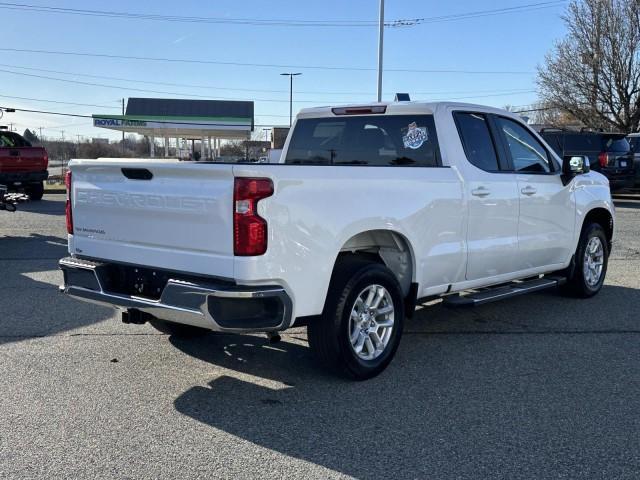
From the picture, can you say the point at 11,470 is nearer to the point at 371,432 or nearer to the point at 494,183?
the point at 371,432

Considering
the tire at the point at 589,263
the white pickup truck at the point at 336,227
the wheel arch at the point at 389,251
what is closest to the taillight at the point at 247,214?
the white pickup truck at the point at 336,227

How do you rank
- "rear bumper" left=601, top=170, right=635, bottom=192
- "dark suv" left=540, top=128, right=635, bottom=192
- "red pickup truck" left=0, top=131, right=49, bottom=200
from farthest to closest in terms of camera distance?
"rear bumper" left=601, top=170, right=635, bottom=192, "dark suv" left=540, top=128, right=635, bottom=192, "red pickup truck" left=0, top=131, right=49, bottom=200

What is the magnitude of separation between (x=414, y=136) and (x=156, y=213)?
95.2 inches

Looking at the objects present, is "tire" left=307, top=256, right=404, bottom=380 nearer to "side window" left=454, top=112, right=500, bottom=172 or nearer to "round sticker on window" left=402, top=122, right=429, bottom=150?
"round sticker on window" left=402, top=122, right=429, bottom=150

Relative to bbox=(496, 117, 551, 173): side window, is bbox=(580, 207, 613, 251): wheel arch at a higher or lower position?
lower

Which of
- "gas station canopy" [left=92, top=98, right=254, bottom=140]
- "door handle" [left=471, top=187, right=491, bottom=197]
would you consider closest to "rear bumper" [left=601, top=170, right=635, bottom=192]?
"door handle" [left=471, top=187, right=491, bottom=197]

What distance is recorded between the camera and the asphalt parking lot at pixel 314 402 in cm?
334

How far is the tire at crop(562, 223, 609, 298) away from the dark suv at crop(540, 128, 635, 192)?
39.0 ft

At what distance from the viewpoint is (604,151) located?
1869 cm

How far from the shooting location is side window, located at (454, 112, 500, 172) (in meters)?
5.46

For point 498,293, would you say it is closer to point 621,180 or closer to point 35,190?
point 621,180

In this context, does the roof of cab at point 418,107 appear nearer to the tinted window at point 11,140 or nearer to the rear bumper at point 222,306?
the rear bumper at point 222,306

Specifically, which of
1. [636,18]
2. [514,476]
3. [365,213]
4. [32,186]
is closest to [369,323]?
[365,213]

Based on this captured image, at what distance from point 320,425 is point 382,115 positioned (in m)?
2.95
